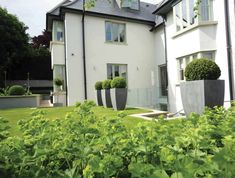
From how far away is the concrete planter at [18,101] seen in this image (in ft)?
53.6

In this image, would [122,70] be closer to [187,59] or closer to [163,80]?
[163,80]

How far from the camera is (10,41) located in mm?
32625

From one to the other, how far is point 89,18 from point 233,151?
17.2m

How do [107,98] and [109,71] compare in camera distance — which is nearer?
[107,98]

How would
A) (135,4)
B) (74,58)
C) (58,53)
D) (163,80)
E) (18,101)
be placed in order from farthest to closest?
(135,4) < (163,80) < (58,53) < (74,58) < (18,101)

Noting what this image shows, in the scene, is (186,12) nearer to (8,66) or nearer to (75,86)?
(75,86)

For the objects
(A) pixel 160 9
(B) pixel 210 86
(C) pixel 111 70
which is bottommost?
(B) pixel 210 86

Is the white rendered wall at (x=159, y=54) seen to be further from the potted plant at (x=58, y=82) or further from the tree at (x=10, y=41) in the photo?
Answer: the tree at (x=10, y=41)

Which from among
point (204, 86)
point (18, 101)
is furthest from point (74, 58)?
point (204, 86)

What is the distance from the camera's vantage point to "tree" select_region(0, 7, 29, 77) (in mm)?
31438

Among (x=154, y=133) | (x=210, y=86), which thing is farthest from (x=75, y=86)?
(x=154, y=133)

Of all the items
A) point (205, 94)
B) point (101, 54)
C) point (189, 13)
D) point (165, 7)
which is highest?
point (165, 7)

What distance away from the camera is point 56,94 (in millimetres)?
17375

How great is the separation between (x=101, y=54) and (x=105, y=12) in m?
3.02
